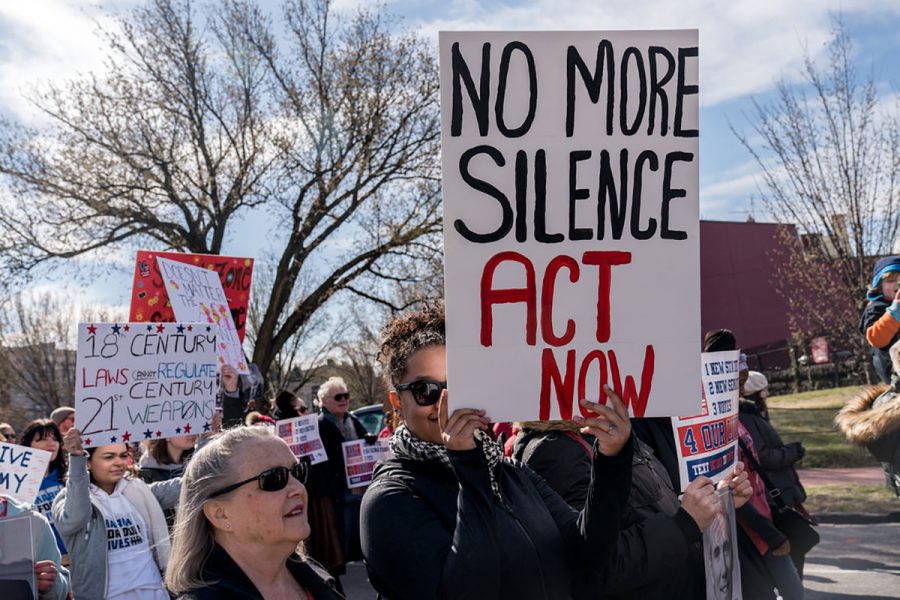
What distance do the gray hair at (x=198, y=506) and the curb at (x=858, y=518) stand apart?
984 cm

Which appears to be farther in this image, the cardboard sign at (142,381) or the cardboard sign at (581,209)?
the cardboard sign at (142,381)

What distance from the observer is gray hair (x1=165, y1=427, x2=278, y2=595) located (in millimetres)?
2418

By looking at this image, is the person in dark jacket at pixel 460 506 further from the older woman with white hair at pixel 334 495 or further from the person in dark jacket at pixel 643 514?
the older woman with white hair at pixel 334 495

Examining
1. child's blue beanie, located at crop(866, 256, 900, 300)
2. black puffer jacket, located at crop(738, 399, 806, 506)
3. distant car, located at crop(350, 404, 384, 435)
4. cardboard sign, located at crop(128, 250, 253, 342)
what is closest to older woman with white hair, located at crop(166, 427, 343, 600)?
cardboard sign, located at crop(128, 250, 253, 342)

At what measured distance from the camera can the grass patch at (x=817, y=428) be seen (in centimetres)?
1611

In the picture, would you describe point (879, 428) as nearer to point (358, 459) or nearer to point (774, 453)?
point (774, 453)

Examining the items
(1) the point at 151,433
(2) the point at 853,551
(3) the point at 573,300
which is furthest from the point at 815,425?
(3) the point at 573,300

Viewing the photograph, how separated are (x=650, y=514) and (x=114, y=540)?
2.88 meters

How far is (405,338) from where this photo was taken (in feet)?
8.54

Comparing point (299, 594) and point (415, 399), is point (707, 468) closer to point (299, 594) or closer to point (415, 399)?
point (415, 399)

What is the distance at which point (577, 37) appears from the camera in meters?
2.41

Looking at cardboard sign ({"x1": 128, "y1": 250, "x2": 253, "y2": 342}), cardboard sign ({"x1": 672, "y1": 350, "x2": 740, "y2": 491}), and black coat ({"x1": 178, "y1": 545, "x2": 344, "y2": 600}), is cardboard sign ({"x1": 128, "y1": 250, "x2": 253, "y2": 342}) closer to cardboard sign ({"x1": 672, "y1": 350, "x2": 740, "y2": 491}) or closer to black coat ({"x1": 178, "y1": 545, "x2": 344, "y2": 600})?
black coat ({"x1": 178, "y1": 545, "x2": 344, "y2": 600})

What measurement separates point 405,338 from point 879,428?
10.5ft

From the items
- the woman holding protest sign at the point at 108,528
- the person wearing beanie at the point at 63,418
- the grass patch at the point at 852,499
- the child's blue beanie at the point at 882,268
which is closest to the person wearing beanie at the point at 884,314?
the child's blue beanie at the point at 882,268
